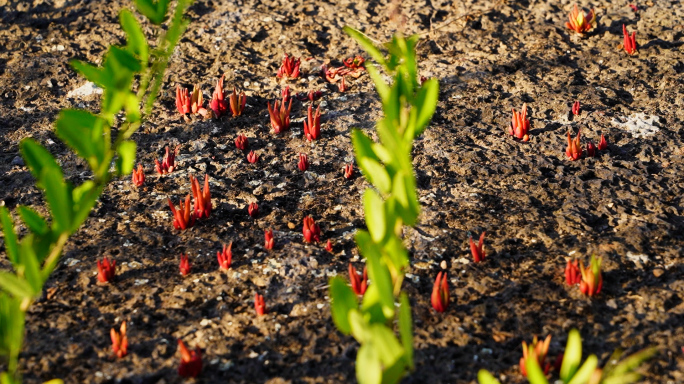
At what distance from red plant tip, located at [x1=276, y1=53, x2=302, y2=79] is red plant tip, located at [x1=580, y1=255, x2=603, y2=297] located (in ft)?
11.7

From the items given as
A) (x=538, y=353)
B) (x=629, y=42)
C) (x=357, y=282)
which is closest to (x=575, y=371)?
(x=538, y=353)

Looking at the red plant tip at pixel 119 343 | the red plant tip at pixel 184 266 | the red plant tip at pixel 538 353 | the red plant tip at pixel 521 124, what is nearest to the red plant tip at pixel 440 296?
the red plant tip at pixel 538 353

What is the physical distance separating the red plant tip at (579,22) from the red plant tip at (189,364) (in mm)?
5385

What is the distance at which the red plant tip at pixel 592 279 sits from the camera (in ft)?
12.5

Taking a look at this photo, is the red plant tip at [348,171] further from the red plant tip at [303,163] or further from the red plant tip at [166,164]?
the red plant tip at [166,164]

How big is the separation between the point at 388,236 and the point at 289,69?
438cm

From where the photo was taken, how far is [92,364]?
3.51m

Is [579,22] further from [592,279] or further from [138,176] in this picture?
[138,176]

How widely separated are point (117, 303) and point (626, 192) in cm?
362

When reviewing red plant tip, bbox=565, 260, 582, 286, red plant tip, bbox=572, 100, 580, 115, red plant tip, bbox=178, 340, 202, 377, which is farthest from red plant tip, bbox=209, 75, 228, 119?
red plant tip, bbox=565, 260, 582, 286

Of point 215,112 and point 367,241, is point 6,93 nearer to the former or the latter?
point 215,112

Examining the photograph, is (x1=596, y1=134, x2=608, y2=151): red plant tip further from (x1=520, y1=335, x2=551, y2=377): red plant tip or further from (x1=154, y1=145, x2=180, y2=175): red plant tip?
(x1=154, y1=145, x2=180, y2=175): red plant tip

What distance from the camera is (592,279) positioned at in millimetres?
3814

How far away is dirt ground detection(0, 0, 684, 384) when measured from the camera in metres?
3.64
